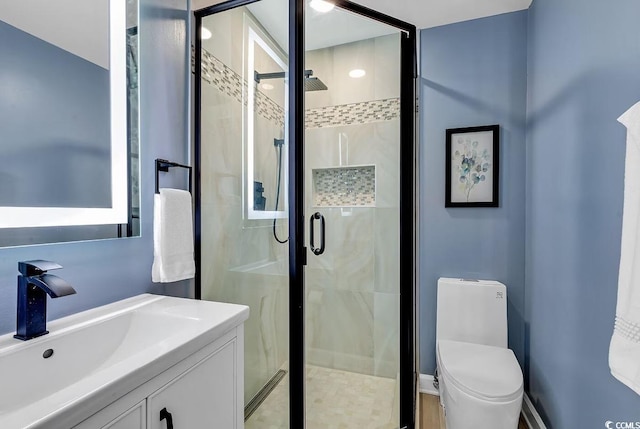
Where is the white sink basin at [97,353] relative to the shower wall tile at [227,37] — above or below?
below

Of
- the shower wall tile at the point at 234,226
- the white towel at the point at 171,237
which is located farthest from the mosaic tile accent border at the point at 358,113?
the white towel at the point at 171,237

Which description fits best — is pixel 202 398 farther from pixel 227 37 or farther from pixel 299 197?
pixel 227 37

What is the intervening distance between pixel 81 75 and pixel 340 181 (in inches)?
56.2

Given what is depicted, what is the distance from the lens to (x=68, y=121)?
971 mm

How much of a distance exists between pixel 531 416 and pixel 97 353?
2260 millimetres

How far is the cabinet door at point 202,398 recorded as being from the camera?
72cm

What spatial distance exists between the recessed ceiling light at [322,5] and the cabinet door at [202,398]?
153 centimetres

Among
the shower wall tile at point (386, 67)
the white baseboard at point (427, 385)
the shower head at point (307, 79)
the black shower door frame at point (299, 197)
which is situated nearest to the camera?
the black shower door frame at point (299, 197)

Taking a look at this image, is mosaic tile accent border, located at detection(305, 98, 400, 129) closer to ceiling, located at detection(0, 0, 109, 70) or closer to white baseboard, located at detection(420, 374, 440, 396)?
ceiling, located at detection(0, 0, 109, 70)

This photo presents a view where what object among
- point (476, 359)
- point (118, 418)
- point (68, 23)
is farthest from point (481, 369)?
point (68, 23)

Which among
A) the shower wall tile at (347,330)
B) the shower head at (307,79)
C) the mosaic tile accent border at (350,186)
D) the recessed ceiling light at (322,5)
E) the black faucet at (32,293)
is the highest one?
the recessed ceiling light at (322,5)

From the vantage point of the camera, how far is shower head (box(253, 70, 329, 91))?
1.46 m

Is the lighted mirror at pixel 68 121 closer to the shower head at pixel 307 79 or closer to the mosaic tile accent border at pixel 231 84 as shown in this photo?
the mosaic tile accent border at pixel 231 84

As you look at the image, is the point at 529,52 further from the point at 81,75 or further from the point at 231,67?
the point at 81,75
